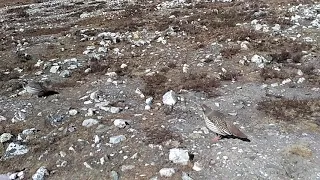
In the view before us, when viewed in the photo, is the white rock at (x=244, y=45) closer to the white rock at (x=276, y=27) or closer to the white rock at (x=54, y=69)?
the white rock at (x=276, y=27)

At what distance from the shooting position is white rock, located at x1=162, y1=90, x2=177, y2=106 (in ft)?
44.0

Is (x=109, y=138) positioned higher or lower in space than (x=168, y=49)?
higher

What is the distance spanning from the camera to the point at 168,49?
2003 cm

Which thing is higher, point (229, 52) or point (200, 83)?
point (200, 83)

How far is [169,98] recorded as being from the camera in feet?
44.3

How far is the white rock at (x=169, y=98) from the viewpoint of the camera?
528 inches

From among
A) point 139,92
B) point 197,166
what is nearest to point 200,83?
point 139,92

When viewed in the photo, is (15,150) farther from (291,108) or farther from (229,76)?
(229,76)

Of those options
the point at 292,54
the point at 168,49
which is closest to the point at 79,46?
the point at 168,49

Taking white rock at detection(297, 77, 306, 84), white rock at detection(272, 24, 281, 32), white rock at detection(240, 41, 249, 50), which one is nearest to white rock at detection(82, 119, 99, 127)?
white rock at detection(297, 77, 306, 84)

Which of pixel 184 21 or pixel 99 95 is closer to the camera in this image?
pixel 99 95

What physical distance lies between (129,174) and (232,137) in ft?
8.55

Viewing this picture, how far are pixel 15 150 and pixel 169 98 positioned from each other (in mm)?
4474

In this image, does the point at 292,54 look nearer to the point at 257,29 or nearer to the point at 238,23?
the point at 257,29
